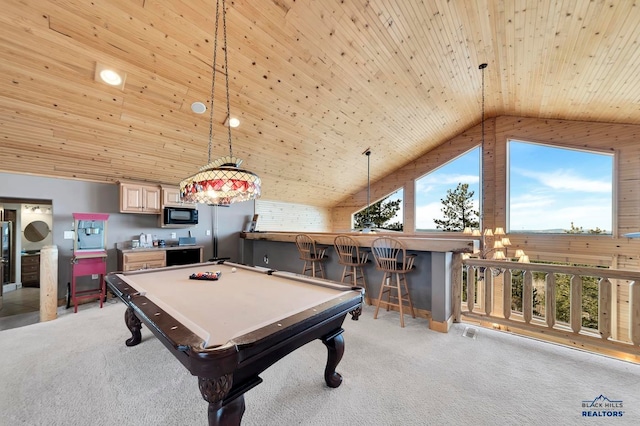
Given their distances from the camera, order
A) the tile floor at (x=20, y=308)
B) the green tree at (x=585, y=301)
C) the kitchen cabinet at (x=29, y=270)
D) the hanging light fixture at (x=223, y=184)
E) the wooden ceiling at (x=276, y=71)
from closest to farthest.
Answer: the hanging light fixture at (x=223, y=184), the wooden ceiling at (x=276, y=71), the tile floor at (x=20, y=308), the green tree at (x=585, y=301), the kitchen cabinet at (x=29, y=270)

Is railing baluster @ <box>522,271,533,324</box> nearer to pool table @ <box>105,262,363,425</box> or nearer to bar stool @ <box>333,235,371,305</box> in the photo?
bar stool @ <box>333,235,371,305</box>

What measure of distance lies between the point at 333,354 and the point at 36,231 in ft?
24.4

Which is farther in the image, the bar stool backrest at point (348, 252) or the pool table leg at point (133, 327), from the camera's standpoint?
the bar stool backrest at point (348, 252)

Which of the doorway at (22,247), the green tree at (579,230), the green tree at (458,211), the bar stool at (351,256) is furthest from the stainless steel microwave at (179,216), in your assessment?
the green tree at (579,230)

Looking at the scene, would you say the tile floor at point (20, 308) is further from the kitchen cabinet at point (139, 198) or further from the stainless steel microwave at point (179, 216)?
the stainless steel microwave at point (179, 216)

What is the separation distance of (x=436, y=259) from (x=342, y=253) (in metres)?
1.30

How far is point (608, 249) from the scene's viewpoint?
4.87m

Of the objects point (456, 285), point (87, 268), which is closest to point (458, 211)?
point (456, 285)

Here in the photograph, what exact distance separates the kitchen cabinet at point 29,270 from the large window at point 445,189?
9.00 meters

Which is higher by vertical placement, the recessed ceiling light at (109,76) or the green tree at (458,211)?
the recessed ceiling light at (109,76)

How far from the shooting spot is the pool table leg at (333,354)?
1858mm

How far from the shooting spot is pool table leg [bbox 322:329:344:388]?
1.86 m

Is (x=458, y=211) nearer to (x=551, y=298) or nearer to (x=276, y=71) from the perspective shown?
(x=551, y=298)

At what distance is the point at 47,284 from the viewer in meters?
3.32
